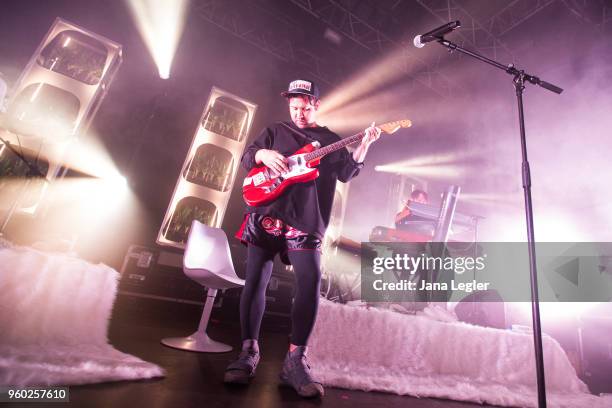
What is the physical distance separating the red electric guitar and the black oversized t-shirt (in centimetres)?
4

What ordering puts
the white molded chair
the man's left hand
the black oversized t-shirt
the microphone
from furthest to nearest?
the white molded chair
the man's left hand
the microphone
the black oversized t-shirt

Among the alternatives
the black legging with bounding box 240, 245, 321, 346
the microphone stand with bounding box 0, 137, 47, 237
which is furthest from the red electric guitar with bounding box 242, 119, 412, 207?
the microphone stand with bounding box 0, 137, 47, 237

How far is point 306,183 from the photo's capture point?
1.91 metres

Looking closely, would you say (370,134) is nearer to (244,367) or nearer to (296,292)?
(296,292)

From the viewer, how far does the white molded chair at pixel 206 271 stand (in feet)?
8.18

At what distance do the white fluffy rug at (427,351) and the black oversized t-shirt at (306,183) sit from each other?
0.87 m

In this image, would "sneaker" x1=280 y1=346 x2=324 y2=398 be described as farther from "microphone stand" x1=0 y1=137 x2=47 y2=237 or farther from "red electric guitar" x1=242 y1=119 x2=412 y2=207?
"microphone stand" x1=0 y1=137 x2=47 y2=237

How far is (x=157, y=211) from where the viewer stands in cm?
453

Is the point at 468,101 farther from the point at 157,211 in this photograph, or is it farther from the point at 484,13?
the point at 157,211

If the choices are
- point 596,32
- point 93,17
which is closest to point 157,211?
point 93,17

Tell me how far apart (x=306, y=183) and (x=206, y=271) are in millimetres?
1220

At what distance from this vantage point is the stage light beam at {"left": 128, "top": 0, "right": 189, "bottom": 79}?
4742mm

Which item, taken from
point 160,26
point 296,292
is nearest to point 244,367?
point 296,292

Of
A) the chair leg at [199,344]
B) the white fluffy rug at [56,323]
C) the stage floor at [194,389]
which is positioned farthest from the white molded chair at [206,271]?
the white fluffy rug at [56,323]
